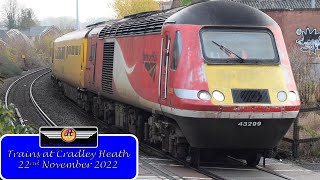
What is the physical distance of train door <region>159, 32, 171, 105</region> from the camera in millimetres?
9836

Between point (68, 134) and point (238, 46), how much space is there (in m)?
7.25

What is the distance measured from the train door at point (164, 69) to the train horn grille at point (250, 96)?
4.35 ft

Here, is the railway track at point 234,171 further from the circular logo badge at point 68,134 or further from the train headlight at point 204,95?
the circular logo badge at point 68,134

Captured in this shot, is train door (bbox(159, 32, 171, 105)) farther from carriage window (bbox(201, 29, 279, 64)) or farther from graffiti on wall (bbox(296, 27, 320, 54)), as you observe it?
graffiti on wall (bbox(296, 27, 320, 54))

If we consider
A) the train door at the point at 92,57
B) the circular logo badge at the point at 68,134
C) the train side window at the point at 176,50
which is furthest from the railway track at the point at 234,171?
the train door at the point at 92,57

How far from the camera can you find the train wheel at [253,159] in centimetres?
1016

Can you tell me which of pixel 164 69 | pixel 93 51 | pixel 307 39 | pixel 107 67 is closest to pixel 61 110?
pixel 93 51

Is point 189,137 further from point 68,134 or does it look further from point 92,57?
point 92,57

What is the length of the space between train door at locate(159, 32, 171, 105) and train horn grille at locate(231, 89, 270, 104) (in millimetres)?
1327

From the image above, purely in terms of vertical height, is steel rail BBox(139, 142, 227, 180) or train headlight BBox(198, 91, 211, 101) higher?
train headlight BBox(198, 91, 211, 101)

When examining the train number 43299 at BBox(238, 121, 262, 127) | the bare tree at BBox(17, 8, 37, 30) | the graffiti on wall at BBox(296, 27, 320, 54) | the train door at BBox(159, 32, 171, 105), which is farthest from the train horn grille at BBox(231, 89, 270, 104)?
the bare tree at BBox(17, 8, 37, 30)

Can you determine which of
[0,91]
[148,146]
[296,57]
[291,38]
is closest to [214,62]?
[148,146]

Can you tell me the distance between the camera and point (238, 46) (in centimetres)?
958

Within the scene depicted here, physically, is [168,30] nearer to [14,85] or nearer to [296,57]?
[296,57]
